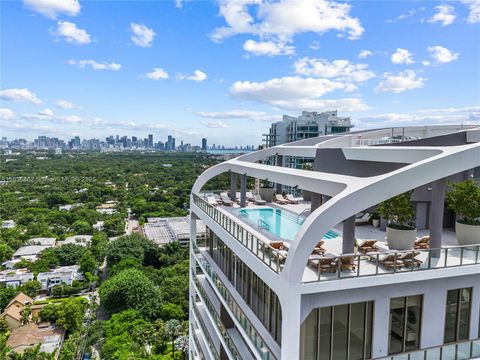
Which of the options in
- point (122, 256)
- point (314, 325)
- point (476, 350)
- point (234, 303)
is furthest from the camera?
point (122, 256)

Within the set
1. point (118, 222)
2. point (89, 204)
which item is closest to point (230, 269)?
point (118, 222)

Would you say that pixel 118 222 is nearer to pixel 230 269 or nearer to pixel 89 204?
pixel 89 204

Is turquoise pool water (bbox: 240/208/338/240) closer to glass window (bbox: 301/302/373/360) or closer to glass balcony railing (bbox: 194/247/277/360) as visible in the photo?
glass balcony railing (bbox: 194/247/277/360)

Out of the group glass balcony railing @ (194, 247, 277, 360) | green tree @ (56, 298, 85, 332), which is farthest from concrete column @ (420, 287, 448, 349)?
green tree @ (56, 298, 85, 332)

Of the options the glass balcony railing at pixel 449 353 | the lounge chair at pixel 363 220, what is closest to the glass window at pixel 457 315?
the glass balcony railing at pixel 449 353

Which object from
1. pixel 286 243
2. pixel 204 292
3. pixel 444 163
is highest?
pixel 444 163
